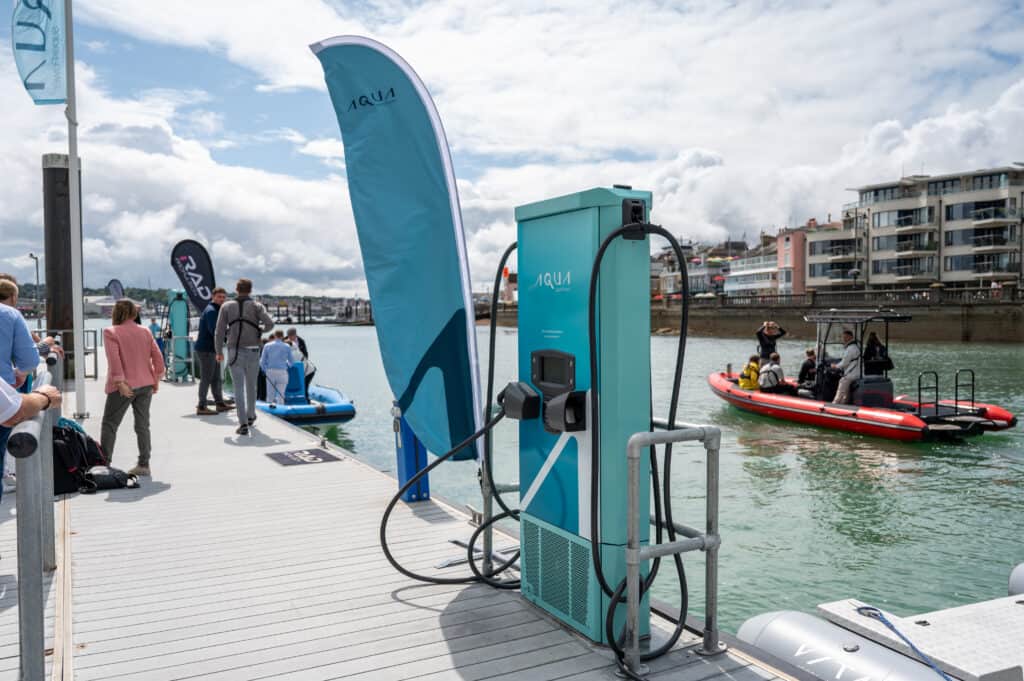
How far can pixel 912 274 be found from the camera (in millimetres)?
66750

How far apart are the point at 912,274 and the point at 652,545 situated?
72.5 m

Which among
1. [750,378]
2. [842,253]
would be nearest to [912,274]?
[842,253]

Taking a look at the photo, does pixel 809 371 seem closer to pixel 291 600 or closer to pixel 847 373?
pixel 847 373

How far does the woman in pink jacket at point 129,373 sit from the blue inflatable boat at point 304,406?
4.84m

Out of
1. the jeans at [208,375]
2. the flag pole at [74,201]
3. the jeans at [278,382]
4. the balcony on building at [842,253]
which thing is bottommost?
the jeans at [278,382]

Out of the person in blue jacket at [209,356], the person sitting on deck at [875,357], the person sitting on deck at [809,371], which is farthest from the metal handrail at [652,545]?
the person sitting on deck at [809,371]

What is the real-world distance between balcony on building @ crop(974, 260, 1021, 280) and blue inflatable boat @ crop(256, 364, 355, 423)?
61.8 meters

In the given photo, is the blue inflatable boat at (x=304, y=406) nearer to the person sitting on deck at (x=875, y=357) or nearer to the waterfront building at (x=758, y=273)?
the person sitting on deck at (x=875, y=357)

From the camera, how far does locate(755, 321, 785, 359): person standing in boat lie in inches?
716

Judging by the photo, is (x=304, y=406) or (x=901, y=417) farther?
(x=901, y=417)

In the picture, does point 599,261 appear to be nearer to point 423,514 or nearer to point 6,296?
point 423,514

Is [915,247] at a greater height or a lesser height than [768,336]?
greater

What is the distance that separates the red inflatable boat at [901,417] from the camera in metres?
13.3

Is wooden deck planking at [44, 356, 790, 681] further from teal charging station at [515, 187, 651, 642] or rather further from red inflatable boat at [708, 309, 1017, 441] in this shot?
red inflatable boat at [708, 309, 1017, 441]
